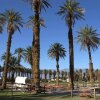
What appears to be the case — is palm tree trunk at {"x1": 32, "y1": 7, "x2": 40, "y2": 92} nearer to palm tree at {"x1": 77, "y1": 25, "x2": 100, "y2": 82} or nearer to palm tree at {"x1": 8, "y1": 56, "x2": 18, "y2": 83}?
palm tree at {"x1": 77, "y1": 25, "x2": 100, "y2": 82}

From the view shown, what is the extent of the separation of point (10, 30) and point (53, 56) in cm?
2988

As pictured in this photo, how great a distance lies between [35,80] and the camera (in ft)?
123

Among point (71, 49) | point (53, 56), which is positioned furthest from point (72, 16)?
point (53, 56)

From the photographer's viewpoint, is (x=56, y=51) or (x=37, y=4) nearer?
(x=37, y=4)

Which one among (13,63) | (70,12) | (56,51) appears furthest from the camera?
(13,63)

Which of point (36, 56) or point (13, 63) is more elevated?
point (13, 63)

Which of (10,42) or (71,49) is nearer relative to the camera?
(71,49)

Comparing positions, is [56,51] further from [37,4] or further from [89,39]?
[37,4]

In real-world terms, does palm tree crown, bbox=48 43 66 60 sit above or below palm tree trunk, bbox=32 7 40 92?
above

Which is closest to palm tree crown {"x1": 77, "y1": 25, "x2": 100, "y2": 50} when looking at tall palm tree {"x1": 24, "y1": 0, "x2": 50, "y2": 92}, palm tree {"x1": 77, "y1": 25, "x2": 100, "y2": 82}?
palm tree {"x1": 77, "y1": 25, "x2": 100, "y2": 82}

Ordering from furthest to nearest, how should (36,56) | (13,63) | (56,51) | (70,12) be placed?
(13,63) → (56,51) → (70,12) → (36,56)

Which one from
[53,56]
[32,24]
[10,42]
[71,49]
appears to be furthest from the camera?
[53,56]

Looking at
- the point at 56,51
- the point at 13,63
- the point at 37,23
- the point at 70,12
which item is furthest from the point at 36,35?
the point at 13,63

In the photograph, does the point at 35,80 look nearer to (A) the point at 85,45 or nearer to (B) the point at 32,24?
(B) the point at 32,24
